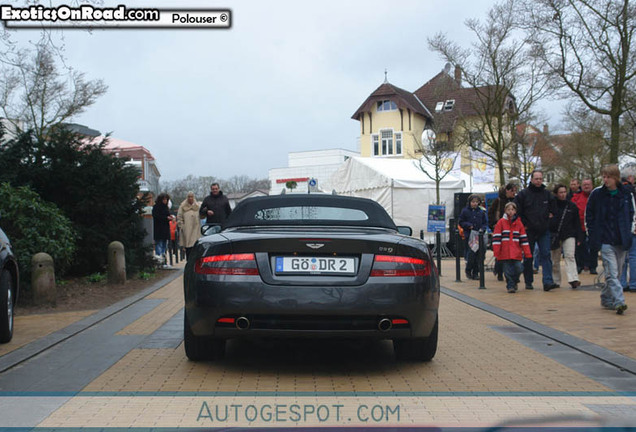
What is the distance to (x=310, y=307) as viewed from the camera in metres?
5.06

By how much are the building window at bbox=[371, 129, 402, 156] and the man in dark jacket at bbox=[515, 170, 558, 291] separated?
51.0 m

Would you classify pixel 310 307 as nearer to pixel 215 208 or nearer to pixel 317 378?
pixel 317 378

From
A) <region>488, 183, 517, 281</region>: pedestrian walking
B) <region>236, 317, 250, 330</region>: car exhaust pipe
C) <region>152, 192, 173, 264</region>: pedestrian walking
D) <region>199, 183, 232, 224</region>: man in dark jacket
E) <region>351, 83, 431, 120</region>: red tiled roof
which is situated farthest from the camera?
<region>351, 83, 431, 120</region>: red tiled roof

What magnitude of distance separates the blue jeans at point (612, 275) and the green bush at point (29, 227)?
24.9ft

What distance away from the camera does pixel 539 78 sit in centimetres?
2847

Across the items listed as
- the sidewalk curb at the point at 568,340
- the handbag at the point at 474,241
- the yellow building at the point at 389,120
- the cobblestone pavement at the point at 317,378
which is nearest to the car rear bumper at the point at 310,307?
the cobblestone pavement at the point at 317,378

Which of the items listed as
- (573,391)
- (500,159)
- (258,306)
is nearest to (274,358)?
(258,306)

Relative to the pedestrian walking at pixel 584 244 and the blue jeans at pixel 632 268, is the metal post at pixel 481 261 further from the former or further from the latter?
the blue jeans at pixel 632 268

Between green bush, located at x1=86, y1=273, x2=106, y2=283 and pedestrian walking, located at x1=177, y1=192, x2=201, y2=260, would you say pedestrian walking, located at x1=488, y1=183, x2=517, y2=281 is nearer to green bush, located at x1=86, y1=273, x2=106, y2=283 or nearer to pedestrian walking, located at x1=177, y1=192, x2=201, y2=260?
pedestrian walking, located at x1=177, y1=192, x2=201, y2=260

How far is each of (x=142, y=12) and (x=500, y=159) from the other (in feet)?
78.9

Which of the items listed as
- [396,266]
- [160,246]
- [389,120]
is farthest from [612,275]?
[389,120]

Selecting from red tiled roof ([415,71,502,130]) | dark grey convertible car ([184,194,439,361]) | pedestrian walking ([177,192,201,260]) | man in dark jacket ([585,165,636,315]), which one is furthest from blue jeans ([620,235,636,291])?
red tiled roof ([415,71,502,130])

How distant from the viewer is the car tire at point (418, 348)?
580 cm

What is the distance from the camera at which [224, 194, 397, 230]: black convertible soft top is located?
20.2ft
